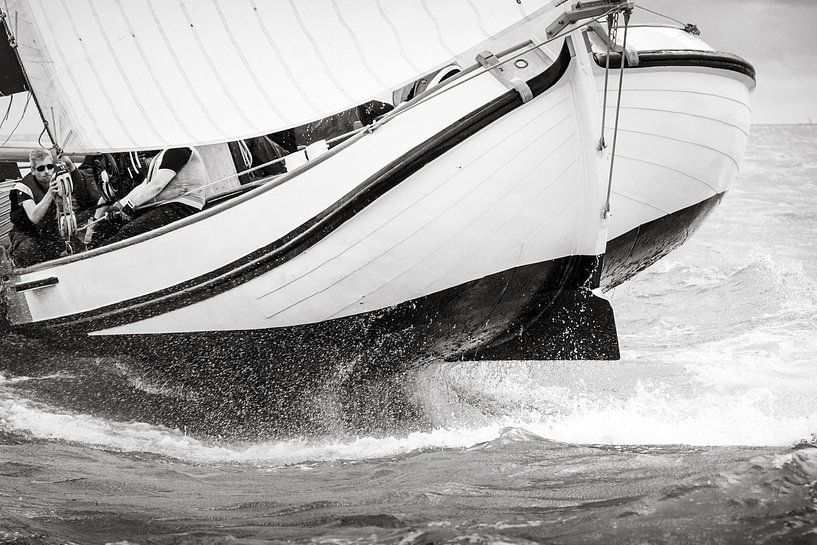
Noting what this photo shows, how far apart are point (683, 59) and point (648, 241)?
1108 mm

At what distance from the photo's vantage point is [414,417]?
5.39 metres

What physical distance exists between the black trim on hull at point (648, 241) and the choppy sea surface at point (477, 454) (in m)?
0.80

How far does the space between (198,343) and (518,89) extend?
2.32 meters

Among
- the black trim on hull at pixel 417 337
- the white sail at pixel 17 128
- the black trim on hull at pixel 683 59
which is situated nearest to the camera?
the black trim on hull at pixel 683 59

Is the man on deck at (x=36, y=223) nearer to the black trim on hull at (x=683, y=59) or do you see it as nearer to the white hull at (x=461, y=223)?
the white hull at (x=461, y=223)

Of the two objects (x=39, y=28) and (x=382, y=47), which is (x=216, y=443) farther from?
(x=39, y=28)

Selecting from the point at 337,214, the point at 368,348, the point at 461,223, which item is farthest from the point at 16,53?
the point at 461,223

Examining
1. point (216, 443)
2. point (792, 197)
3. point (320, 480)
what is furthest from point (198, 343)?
point (792, 197)

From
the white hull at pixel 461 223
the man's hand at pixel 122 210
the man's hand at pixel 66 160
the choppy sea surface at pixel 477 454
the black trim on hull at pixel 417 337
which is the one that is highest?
the man's hand at pixel 66 160

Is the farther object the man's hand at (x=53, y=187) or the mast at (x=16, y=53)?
the mast at (x=16, y=53)

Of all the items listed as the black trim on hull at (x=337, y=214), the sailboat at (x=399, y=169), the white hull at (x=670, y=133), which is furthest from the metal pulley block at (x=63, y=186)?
the white hull at (x=670, y=133)

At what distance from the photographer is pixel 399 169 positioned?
171 inches

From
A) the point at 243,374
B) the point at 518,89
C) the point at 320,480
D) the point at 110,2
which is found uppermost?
the point at 110,2

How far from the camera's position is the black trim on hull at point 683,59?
14.7ft
